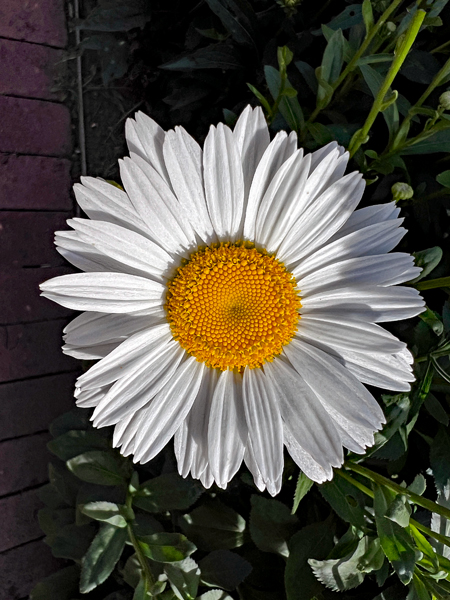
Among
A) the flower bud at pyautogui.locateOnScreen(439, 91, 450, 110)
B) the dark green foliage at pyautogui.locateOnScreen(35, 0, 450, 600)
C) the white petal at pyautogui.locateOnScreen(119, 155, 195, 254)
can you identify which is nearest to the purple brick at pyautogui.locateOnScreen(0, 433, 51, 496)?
the dark green foliage at pyautogui.locateOnScreen(35, 0, 450, 600)

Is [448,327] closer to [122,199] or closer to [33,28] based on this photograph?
[122,199]

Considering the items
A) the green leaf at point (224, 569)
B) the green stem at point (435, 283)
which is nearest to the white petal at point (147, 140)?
the green stem at point (435, 283)

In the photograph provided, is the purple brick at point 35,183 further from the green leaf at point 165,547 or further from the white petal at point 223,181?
the green leaf at point 165,547

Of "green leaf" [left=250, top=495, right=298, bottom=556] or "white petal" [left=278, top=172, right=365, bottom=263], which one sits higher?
"white petal" [left=278, top=172, right=365, bottom=263]

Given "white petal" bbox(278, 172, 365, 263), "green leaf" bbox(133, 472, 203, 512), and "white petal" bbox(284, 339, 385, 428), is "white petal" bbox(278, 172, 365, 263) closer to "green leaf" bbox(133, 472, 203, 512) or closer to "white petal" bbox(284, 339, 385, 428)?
"white petal" bbox(284, 339, 385, 428)

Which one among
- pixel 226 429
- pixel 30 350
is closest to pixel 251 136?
pixel 226 429

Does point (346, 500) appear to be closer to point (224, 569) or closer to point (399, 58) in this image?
point (224, 569)
